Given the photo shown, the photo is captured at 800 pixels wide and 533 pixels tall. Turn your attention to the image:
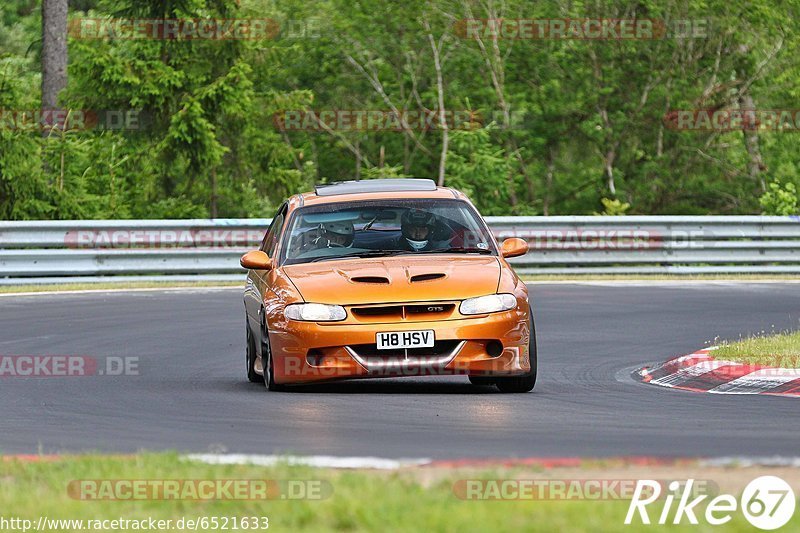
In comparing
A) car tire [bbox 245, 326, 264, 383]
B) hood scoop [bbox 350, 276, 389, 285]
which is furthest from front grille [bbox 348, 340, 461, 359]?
car tire [bbox 245, 326, 264, 383]

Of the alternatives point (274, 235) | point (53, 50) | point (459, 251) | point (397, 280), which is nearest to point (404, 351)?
point (397, 280)

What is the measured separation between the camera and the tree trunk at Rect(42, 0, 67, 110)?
97.6ft

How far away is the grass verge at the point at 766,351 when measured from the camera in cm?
1264

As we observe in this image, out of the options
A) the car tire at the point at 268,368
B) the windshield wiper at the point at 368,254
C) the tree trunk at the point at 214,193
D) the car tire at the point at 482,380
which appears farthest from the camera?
the tree trunk at the point at 214,193

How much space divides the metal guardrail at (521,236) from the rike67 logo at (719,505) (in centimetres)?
1879

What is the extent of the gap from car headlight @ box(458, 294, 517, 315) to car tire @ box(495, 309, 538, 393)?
9.9 inches

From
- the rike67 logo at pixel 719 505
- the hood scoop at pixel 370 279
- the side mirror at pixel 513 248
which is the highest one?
the side mirror at pixel 513 248

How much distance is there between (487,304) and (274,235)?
266 centimetres

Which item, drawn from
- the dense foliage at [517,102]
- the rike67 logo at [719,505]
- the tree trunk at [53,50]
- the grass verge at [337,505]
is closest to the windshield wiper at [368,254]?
the grass verge at [337,505]

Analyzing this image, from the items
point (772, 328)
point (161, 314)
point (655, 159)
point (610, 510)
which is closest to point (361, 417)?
point (610, 510)

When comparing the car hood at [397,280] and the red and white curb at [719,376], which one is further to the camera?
the red and white curb at [719,376]

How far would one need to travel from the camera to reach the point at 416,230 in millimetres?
12320

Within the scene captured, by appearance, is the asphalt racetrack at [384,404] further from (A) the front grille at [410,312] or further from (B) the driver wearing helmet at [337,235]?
(B) the driver wearing helmet at [337,235]

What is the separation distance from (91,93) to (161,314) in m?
13.4
